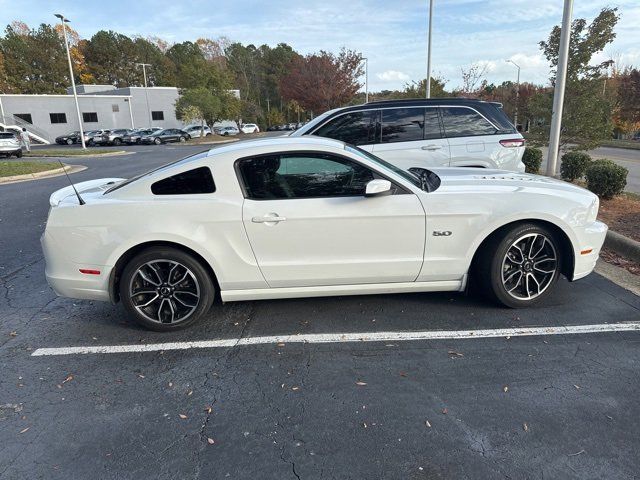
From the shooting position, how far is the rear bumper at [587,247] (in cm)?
392

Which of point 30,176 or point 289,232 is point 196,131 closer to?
point 30,176

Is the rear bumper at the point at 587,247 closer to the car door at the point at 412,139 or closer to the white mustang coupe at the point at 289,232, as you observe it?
the white mustang coupe at the point at 289,232

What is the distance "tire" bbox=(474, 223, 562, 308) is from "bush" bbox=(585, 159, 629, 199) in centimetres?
492

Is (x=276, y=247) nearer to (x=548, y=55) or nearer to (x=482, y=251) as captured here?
(x=482, y=251)

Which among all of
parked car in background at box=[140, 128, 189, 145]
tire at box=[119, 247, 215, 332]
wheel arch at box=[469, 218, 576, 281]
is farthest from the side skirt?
parked car in background at box=[140, 128, 189, 145]

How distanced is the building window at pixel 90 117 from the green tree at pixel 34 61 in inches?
960

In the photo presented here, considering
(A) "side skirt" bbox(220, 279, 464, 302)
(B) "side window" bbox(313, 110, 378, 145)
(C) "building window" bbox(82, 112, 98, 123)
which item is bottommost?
(A) "side skirt" bbox(220, 279, 464, 302)

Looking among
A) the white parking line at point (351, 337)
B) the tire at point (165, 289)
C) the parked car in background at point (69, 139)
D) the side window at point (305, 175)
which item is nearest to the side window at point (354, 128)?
the side window at point (305, 175)

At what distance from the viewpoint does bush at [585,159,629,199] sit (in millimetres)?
7754

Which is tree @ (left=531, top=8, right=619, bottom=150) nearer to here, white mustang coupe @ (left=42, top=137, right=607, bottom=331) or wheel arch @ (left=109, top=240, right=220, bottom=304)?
white mustang coupe @ (left=42, top=137, right=607, bottom=331)

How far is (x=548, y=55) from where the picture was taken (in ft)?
36.3

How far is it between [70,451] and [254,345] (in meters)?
1.42

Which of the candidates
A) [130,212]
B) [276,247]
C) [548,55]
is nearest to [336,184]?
[276,247]

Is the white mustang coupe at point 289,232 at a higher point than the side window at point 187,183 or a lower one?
lower
